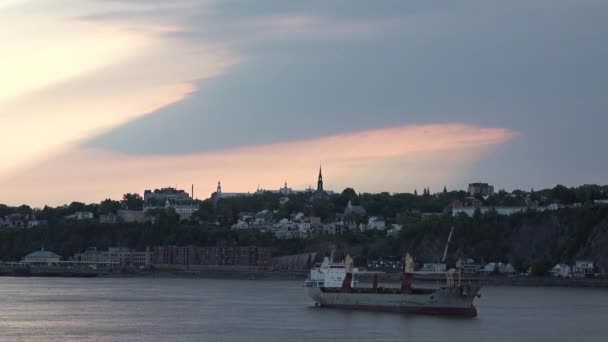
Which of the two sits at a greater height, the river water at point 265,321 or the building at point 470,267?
the building at point 470,267

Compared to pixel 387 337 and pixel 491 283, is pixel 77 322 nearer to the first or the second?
pixel 387 337

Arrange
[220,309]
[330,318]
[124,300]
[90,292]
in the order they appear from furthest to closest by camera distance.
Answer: [90,292] → [124,300] → [220,309] → [330,318]

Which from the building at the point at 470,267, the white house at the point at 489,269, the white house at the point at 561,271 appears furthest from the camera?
the white house at the point at 489,269

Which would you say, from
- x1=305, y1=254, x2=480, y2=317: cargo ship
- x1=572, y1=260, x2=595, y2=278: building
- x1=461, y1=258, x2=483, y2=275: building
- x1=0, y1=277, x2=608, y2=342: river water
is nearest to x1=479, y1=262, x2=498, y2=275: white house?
x1=461, y1=258, x2=483, y2=275: building

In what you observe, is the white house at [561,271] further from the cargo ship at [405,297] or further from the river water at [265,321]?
the cargo ship at [405,297]

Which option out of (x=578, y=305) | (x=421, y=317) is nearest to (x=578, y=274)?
(x=578, y=305)

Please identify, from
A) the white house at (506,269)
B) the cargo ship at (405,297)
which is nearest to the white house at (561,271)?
the white house at (506,269)

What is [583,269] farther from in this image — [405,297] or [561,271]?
[405,297]
